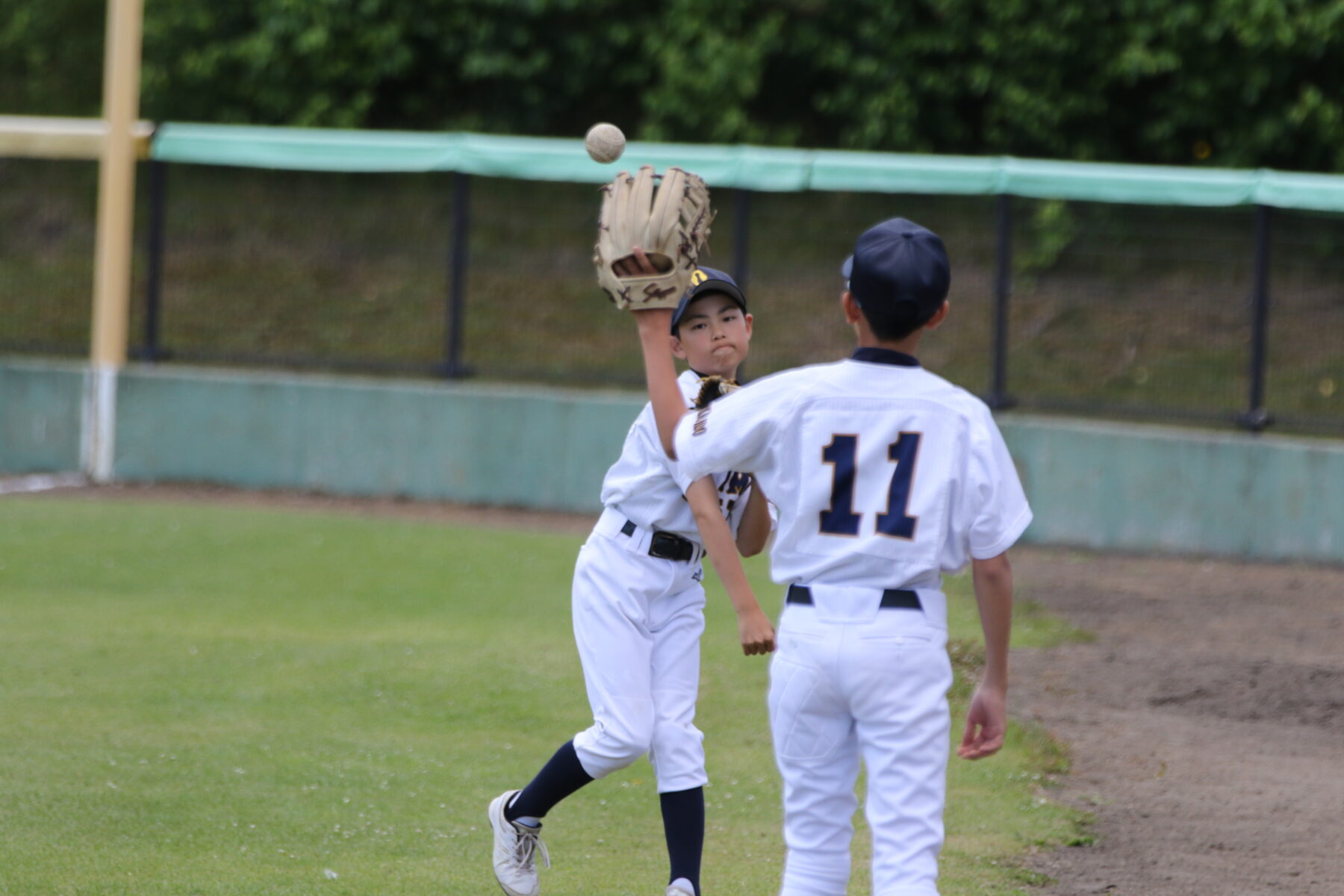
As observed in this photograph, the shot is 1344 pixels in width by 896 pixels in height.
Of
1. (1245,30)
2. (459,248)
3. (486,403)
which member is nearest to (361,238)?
(459,248)

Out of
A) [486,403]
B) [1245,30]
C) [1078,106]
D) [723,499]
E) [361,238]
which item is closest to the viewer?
[723,499]

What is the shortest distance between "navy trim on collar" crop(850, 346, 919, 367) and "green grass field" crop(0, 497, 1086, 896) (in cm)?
189

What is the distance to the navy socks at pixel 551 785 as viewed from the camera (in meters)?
4.05

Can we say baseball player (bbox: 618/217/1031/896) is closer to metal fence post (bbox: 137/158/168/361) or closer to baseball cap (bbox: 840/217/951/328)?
baseball cap (bbox: 840/217/951/328)

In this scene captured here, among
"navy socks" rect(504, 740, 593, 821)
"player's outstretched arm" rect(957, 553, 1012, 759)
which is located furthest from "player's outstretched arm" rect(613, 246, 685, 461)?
"navy socks" rect(504, 740, 593, 821)

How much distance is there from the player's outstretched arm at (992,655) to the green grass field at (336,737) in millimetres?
1326

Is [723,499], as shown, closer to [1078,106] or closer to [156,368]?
[156,368]

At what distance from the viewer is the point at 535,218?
1220cm

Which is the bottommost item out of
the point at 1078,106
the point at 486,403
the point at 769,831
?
the point at 769,831

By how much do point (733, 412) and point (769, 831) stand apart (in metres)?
2.24

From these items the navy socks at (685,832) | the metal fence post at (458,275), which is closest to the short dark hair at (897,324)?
the navy socks at (685,832)

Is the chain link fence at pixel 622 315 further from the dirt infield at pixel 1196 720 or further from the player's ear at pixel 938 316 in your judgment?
the player's ear at pixel 938 316

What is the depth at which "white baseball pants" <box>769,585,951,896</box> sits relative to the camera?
2.90m

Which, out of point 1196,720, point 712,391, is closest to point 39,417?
point 1196,720
